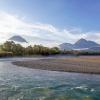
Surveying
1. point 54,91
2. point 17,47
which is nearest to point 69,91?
point 54,91

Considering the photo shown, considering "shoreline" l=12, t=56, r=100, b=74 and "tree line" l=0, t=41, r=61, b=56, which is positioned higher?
"tree line" l=0, t=41, r=61, b=56

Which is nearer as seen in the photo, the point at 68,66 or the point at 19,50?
the point at 68,66

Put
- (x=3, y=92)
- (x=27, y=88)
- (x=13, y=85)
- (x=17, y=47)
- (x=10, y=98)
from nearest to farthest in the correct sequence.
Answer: (x=10, y=98)
(x=3, y=92)
(x=27, y=88)
(x=13, y=85)
(x=17, y=47)

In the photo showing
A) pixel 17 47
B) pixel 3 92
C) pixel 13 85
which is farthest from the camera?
pixel 17 47

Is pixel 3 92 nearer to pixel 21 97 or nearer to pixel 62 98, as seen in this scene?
pixel 21 97

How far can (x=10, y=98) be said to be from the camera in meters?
20.1

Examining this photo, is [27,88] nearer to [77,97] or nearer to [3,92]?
[3,92]

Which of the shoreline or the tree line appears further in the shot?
the tree line

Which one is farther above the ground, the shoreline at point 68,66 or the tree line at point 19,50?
the tree line at point 19,50

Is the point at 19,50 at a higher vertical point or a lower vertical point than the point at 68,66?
higher

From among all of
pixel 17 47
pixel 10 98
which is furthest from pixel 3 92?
pixel 17 47

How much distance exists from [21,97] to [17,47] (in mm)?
122193

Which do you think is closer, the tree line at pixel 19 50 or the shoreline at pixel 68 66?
the shoreline at pixel 68 66

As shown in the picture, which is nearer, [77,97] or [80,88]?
[77,97]
